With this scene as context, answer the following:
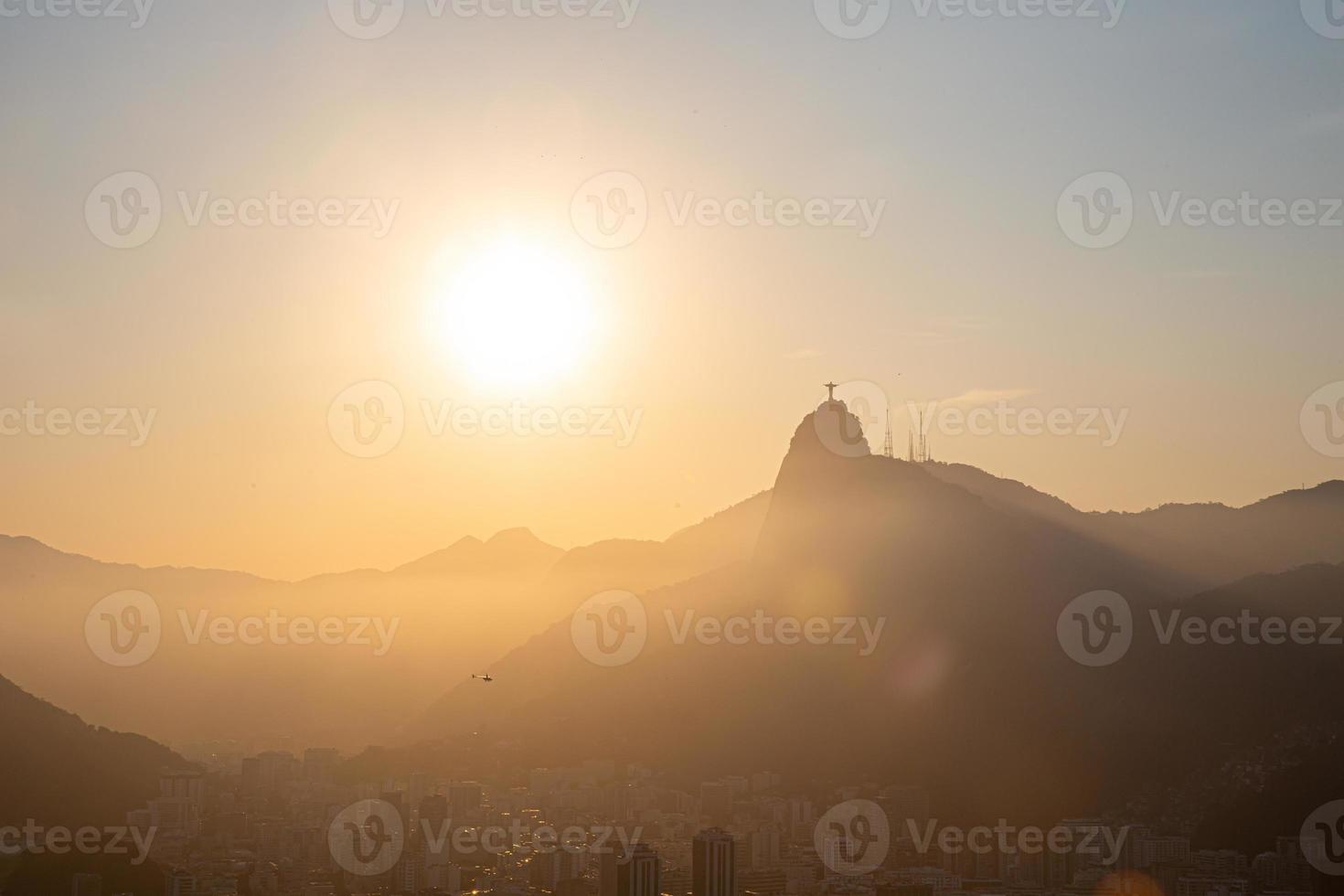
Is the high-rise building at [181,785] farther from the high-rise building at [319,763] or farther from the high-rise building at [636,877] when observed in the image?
the high-rise building at [636,877]

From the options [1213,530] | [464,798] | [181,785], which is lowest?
[181,785]

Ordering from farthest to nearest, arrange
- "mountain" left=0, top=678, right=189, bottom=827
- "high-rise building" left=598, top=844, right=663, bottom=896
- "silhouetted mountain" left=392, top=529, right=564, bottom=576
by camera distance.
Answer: "silhouetted mountain" left=392, top=529, right=564, bottom=576 → "mountain" left=0, top=678, right=189, bottom=827 → "high-rise building" left=598, top=844, right=663, bottom=896

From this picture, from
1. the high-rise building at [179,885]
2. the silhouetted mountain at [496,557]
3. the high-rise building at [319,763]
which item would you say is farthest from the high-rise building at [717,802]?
the silhouetted mountain at [496,557]

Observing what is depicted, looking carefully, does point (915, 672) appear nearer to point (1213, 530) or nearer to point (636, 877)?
point (1213, 530)

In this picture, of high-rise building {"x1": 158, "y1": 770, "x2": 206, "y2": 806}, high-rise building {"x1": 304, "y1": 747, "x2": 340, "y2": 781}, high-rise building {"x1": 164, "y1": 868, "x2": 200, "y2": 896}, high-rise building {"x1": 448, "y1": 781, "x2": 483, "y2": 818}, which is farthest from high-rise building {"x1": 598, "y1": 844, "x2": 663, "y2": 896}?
high-rise building {"x1": 304, "y1": 747, "x2": 340, "y2": 781}

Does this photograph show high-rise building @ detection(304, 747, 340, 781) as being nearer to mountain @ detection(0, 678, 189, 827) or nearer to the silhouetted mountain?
mountain @ detection(0, 678, 189, 827)

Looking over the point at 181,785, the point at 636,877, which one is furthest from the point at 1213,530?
the point at 181,785
